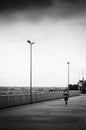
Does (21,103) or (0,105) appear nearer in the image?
(0,105)

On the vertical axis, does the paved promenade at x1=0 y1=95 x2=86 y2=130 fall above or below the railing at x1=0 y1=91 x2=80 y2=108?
below

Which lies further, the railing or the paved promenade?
the railing

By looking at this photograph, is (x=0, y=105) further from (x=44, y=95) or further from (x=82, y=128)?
(x=44, y=95)

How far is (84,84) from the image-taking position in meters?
99.1

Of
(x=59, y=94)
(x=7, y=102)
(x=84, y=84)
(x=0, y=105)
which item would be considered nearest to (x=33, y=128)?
(x=0, y=105)

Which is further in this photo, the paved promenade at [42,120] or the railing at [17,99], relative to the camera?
the railing at [17,99]

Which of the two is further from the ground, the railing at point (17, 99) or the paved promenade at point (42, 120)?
the railing at point (17, 99)

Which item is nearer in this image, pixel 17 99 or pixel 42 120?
pixel 42 120

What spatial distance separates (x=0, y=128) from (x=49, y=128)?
82.2 inches

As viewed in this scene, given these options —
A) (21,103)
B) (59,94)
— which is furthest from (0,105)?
(59,94)

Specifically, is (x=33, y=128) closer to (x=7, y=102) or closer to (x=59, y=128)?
(x=59, y=128)

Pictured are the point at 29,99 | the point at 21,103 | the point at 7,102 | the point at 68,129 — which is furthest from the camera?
the point at 29,99

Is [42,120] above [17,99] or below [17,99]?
below

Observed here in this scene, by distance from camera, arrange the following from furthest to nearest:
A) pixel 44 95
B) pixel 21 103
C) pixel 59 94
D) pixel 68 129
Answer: pixel 59 94 → pixel 44 95 → pixel 21 103 → pixel 68 129
